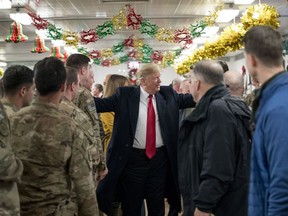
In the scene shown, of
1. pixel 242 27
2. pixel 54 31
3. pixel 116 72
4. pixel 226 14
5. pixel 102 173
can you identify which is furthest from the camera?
pixel 116 72

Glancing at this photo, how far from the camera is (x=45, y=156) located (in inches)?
83.1

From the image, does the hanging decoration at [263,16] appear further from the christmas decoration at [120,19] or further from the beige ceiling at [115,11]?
the beige ceiling at [115,11]

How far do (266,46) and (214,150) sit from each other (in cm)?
93

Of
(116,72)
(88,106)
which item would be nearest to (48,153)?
(88,106)

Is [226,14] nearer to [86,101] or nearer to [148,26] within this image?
[148,26]

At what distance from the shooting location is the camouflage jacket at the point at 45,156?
212cm

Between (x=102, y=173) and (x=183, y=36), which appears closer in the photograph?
(x=102, y=173)

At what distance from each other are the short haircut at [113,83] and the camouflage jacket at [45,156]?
93.7 inches

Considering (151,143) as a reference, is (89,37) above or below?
above

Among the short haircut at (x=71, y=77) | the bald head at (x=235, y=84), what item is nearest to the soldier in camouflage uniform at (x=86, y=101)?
the short haircut at (x=71, y=77)

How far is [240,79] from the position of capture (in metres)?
3.81

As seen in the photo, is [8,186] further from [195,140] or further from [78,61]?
[78,61]

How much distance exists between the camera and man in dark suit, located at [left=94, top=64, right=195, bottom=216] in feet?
11.5

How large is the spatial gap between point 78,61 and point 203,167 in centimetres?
168
